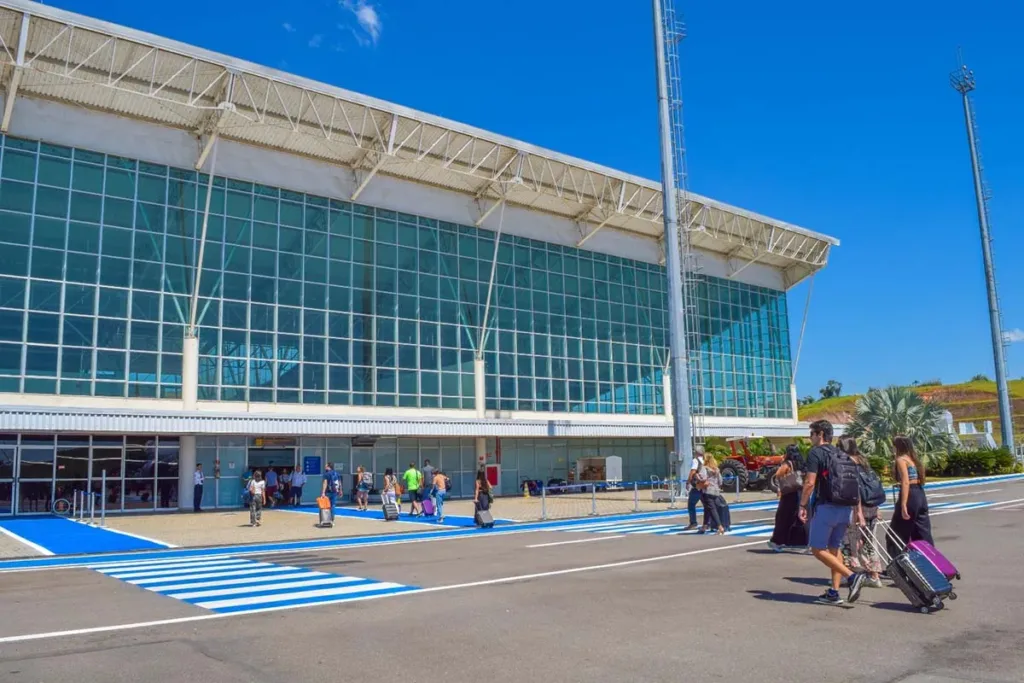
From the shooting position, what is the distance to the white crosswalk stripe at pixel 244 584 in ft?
32.8

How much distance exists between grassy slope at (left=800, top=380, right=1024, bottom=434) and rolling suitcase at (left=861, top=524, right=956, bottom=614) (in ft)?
283

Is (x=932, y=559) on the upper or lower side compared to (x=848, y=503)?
lower

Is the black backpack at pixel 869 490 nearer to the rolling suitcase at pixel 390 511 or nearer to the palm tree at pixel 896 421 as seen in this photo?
the rolling suitcase at pixel 390 511

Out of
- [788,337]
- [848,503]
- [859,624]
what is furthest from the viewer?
[788,337]

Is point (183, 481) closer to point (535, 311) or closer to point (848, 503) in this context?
point (535, 311)

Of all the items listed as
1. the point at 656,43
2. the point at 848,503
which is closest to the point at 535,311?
the point at 656,43

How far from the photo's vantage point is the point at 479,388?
38.4 metres

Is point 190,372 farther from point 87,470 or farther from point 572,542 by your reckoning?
point 572,542

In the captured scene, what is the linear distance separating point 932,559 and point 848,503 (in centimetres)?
108

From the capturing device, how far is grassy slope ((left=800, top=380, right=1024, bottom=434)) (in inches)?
3821

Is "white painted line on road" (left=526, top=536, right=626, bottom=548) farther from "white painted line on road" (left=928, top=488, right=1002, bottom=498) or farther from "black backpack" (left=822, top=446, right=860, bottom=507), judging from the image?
"white painted line on road" (left=928, top=488, right=1002, bottom=498)

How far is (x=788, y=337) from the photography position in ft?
180

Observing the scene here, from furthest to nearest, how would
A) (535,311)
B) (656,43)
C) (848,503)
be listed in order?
(535,311) < (656,43) < (848,503)

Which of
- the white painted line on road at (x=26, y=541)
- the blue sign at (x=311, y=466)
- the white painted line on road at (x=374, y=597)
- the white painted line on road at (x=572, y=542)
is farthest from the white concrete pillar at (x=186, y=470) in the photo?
the white painted line on road at (x=374, y=597)
